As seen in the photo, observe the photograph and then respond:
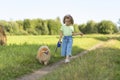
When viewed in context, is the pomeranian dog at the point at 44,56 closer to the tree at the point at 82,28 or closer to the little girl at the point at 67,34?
the little girl at the point at 67,34

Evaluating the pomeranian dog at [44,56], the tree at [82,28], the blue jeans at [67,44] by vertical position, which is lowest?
the tree at [82,28]

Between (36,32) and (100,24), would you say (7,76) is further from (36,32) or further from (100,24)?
(100,24)

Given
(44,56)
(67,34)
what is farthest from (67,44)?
(44,56)

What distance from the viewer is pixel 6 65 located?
12.5 m

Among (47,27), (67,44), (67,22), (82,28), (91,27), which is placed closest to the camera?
(67,22)

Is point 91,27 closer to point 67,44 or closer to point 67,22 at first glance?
point 67,44

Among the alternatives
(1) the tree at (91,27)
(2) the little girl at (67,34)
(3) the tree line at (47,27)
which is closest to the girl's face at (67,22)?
(2) the little girl at (67,34)

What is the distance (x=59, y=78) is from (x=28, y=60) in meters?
4.78

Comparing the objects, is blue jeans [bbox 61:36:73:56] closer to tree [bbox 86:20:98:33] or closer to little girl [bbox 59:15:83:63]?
little girl [bbox 59:15:83:63]

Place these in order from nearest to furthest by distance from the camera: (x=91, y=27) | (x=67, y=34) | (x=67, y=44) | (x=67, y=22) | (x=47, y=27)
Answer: (x=67, y=22) → (x=67, y=34) → (x=67, y=44) → (x=47, y=27) → (x=91, y=27)

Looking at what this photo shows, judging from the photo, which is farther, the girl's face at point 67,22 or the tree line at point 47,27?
the tree line at point 47,27

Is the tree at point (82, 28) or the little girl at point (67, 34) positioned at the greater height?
the little girl at point (67, 34)

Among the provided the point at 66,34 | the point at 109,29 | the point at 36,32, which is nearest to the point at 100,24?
the point at 109,29

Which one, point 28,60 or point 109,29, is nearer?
point 28,60
